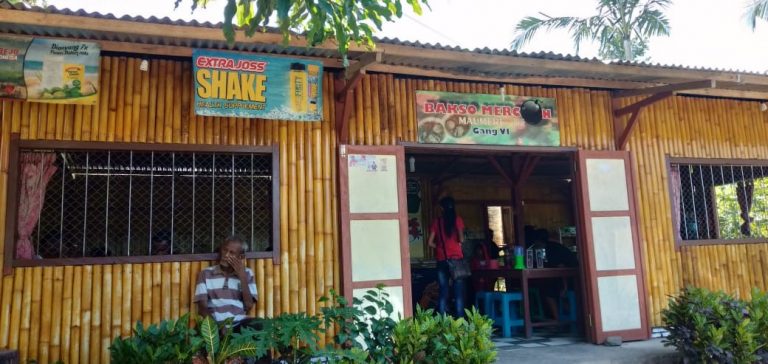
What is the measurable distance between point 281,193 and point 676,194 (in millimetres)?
4843

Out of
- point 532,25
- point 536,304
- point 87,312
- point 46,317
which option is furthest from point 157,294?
point 532,25

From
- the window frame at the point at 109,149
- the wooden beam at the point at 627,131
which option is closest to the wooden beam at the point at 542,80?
the wooden beam at the point at 627,131

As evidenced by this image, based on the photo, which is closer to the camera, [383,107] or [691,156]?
[383,107]

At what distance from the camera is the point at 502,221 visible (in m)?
11.8

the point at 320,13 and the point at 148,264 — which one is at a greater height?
the point at 320,13

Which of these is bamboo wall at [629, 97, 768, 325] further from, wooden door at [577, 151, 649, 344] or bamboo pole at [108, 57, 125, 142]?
bamboo pole at [108, 57, 125, 142]

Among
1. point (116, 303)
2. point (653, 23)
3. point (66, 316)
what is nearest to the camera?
point (66, 316)

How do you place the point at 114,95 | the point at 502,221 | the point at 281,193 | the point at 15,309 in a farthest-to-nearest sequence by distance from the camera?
1. the point at 502,221
2. the point at 281,193
3. the point at 114,95
4. the point at 15,309

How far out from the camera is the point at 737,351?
5.46 metres

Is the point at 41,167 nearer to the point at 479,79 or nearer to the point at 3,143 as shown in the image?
the point at 3,143

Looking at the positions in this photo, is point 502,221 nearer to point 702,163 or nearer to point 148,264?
point 702,163

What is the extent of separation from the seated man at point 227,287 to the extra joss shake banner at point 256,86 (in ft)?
4.03

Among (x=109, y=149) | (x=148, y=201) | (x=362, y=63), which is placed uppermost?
(x=362, y=63)

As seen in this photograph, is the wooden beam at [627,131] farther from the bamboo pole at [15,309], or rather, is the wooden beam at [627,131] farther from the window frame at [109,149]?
the bamboo pole at [15,309]
